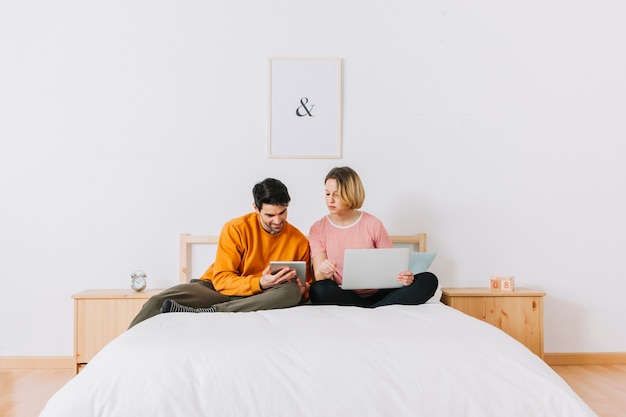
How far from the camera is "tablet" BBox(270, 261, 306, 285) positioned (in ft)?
8.09

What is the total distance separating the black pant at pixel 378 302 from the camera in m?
2.55

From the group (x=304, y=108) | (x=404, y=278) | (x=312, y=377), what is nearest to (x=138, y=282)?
(x=304, y=108)

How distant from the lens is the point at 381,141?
343cm

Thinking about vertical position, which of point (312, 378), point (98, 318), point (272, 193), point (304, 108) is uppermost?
point (304, 108)

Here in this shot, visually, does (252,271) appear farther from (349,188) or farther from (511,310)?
(511,310)

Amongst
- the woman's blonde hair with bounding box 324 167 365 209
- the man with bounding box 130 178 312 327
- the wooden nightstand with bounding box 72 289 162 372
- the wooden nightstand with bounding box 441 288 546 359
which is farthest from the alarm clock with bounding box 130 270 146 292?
the wooden nightstand with bounding box 441 288 546 359

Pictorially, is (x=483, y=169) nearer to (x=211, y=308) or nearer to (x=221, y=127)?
(x=221, y=127)

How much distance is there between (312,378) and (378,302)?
41.0 inches

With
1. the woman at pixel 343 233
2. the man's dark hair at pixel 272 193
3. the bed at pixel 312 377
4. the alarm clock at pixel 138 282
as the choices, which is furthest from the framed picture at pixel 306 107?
the bed at pixel 312 377

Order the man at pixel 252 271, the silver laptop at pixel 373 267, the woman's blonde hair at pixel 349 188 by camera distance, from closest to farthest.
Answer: the man at pixel 252 271, the silver laptop at pixel 373 267, the woman's blonde hair at pixel 349 188

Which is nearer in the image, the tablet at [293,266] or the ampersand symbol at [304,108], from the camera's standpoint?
the tablet at [293,266]

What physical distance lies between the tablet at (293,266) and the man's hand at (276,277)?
0.05 feet

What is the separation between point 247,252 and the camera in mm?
2725

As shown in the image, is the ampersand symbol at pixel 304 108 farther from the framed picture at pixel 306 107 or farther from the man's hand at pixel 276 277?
the man's hand at pixel 276 277
